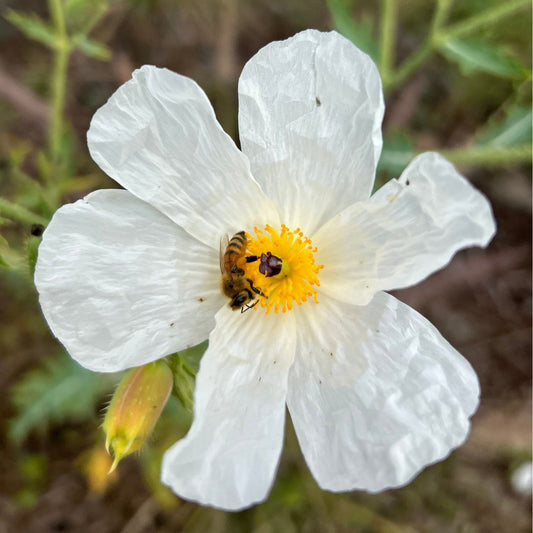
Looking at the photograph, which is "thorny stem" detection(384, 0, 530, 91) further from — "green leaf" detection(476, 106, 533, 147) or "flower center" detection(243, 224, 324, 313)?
"flower center" detection(243, 224, 324, 313)

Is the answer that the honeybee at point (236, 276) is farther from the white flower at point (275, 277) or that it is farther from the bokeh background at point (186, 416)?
the bokeh background at point (186, 416)

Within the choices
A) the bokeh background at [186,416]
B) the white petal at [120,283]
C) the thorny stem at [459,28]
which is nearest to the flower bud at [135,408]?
the white petal at [120,283]

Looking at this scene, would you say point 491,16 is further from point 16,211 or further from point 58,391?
point 58,391

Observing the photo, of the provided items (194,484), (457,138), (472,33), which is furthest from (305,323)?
(457,138)

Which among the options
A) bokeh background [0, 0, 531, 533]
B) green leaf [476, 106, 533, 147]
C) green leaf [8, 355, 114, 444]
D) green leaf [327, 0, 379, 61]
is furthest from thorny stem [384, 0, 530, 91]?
green leaf [8, 355, 114, 444]

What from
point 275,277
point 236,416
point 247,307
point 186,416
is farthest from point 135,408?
point 186,416

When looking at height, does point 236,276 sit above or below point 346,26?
below

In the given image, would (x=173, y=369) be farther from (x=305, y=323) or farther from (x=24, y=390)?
(x=24, y=390)
